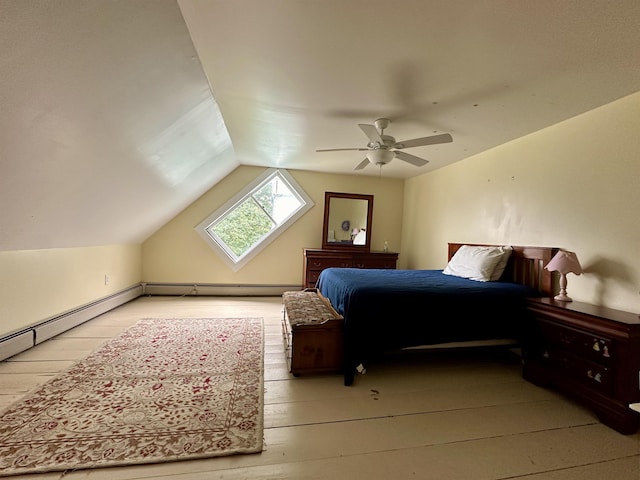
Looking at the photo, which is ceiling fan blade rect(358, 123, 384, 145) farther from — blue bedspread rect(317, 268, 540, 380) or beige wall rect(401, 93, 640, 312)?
beige wall rect(401, 93, 640, 312)

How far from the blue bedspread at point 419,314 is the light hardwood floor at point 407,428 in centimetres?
35

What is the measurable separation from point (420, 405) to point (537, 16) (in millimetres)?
2354

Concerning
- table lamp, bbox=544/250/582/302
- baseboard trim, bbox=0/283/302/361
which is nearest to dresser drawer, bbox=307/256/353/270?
baseboard trim, bbox=0/283/302/361

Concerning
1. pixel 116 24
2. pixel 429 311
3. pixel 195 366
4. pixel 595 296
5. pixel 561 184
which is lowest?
pixel 195 366

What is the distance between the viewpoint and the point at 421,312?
222cm

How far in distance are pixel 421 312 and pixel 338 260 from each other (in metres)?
2.35

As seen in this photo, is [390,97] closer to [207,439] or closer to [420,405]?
[420,405]

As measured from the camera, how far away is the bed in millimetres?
2162

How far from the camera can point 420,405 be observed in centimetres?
190

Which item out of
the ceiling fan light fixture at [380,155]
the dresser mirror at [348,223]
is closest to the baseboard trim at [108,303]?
the dresser mirror at [348,223]

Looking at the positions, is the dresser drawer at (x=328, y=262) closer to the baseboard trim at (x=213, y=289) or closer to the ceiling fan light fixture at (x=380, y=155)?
the baseboard trim at (x=213, y=289)

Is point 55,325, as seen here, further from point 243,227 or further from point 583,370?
point 583,370

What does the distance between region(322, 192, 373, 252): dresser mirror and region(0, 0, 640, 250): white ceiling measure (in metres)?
2.01

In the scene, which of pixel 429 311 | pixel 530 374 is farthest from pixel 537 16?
pixel 530 374
